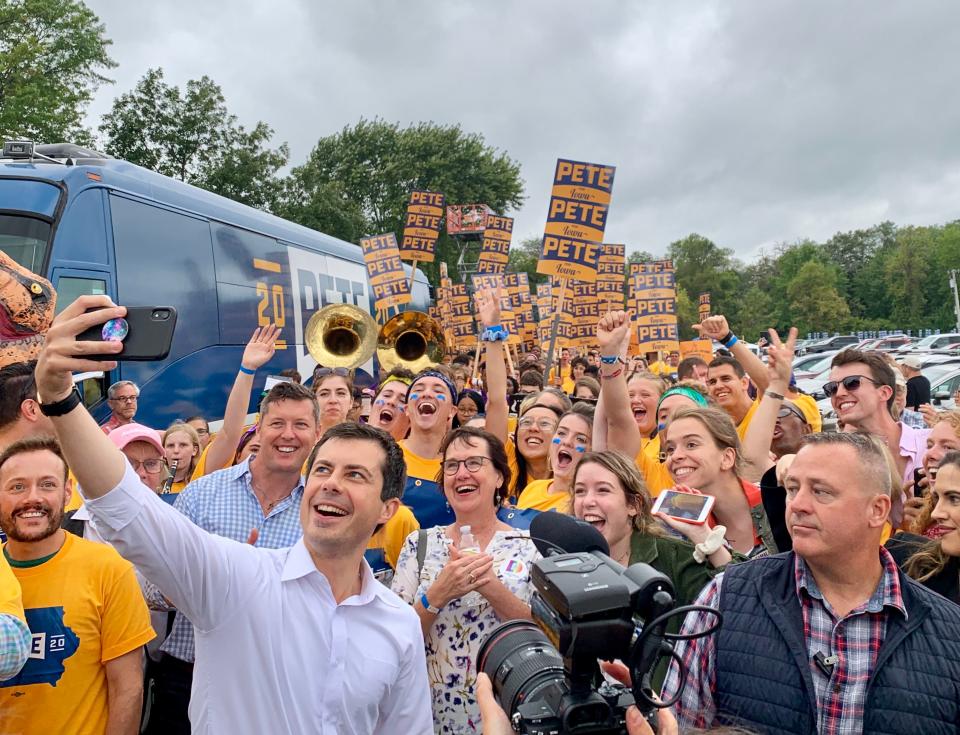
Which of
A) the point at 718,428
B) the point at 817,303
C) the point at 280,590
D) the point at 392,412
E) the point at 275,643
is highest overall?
the point at 817,303

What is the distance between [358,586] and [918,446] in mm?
3871

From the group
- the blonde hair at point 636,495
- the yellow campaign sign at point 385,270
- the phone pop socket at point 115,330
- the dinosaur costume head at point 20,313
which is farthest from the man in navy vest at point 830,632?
the yellow campaign sign at point 385,270

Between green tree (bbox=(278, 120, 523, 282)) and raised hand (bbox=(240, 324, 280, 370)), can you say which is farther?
green tree (bbox=(278, 120, 523, 282))

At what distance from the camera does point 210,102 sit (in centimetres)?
2681

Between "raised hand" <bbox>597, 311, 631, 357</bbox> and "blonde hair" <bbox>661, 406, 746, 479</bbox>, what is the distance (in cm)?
60

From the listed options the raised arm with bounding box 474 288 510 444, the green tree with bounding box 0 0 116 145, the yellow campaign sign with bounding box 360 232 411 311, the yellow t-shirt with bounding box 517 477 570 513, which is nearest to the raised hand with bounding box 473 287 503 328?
the raised arm with bounding box 474 288 510 444

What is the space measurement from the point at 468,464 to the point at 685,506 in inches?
37.4

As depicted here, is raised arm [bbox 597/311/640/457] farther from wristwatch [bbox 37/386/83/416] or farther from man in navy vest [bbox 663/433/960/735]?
wristwatch [bbox 37/386/83/416]

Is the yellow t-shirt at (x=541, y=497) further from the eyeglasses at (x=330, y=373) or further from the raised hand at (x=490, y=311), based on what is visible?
the eyeglasses at (x=330, y=373)

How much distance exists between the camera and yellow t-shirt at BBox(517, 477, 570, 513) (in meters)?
3.95

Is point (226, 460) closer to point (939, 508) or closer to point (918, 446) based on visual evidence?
point (939, 508)

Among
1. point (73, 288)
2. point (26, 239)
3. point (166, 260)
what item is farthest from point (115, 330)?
point (166, 260)

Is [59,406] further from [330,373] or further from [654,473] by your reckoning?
[330,373]

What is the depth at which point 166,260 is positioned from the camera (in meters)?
8.55
